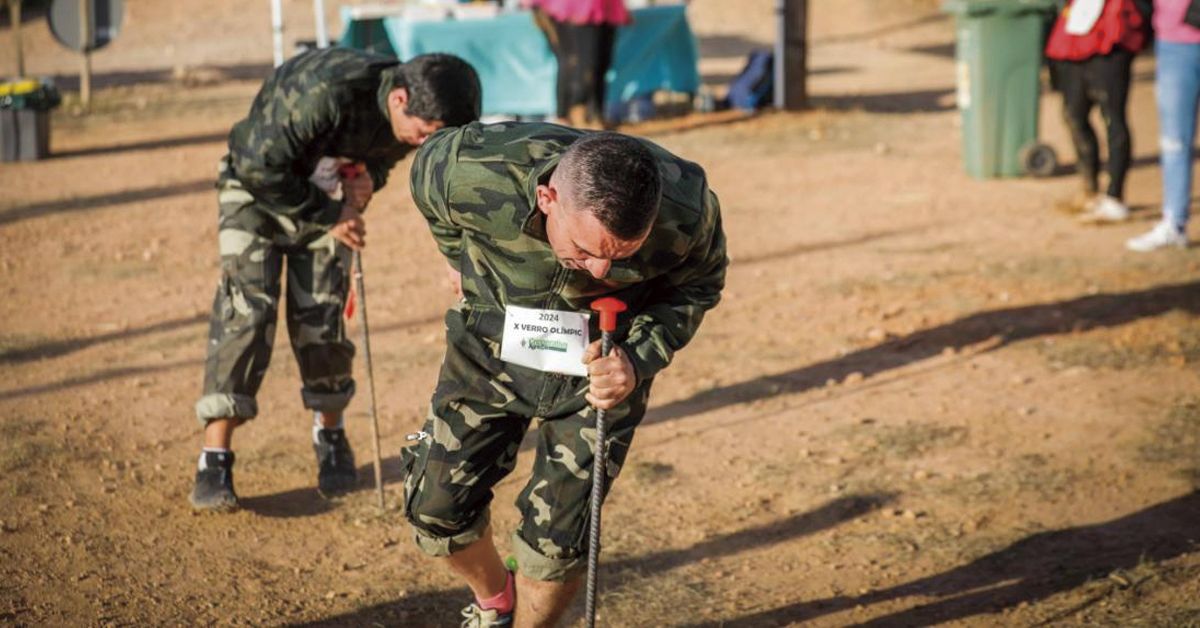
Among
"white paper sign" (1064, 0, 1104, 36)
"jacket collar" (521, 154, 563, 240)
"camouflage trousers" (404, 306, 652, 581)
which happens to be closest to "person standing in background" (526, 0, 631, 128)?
"white paper sign" (1064, 0, 1104, 36)

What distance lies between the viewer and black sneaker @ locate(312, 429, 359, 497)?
6.08m

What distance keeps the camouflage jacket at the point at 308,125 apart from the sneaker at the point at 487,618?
1.74m

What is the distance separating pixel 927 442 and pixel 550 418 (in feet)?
10.0

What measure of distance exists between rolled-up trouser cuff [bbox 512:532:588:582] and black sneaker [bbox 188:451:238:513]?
2.01m

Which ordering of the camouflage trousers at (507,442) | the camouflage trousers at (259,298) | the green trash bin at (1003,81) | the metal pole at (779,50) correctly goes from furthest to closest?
the metal pole at (779,50) → the green trash bin at (1003,81) → the camouflage trousers at (259,298) → the camouflage trousers at (507,442)

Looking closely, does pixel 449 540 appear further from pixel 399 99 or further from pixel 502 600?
pixel 399 99

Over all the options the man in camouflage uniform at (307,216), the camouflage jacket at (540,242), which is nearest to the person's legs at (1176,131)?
the man in camouflage uniform at (307,216)

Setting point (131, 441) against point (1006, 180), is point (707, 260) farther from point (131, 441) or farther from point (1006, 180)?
point (1006, 180)

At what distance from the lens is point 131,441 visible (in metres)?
6.74

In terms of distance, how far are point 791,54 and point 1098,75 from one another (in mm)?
5915

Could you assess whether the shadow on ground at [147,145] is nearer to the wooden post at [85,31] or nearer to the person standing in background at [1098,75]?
the wooden post at [85,31]

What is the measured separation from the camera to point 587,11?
14.3 m

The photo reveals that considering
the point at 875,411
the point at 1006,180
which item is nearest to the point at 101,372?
the point at 875,411

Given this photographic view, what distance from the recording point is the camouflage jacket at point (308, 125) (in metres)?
5.41
